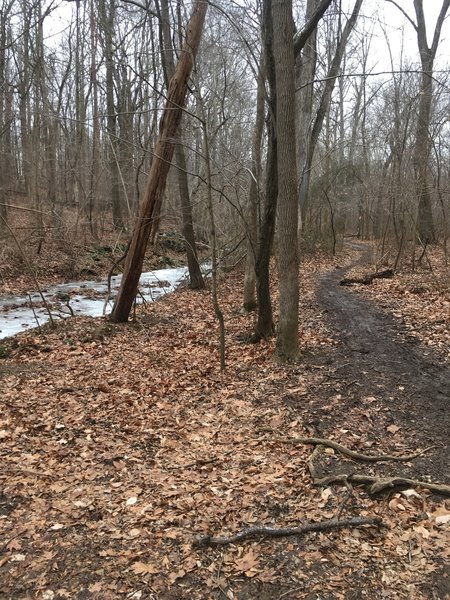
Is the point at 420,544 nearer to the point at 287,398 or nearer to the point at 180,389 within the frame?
the point at 287,398

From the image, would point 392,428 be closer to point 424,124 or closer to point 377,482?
point 377,482

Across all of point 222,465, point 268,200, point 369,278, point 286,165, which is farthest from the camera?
point 369,278

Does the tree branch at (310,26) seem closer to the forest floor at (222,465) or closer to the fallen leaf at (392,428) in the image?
the forest floor at (222,465)

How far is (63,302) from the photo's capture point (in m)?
13.5

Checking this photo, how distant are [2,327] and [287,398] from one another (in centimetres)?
759

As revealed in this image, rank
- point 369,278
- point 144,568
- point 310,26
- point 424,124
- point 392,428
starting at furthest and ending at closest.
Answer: point 424,124
point 369,278
point 310,26
point 392,428
point 144,568

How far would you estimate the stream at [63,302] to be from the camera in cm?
1087

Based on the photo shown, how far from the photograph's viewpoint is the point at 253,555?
10.7ft

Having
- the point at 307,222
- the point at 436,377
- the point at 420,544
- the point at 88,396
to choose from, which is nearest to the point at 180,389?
the point at 88,396

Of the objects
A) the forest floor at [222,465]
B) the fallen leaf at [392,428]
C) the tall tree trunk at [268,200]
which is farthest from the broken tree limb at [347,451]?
the tall tree trunk at [268,200]

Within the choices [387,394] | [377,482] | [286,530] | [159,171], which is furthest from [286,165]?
[286,530]

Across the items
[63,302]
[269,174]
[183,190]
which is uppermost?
[183,190]

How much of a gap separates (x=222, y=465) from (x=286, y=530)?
1.18 meters

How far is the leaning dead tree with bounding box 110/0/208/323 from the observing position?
9.23 metres
